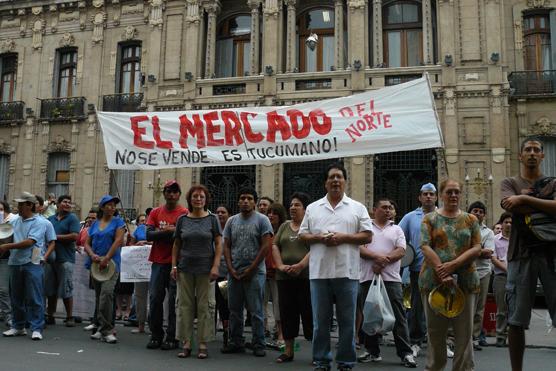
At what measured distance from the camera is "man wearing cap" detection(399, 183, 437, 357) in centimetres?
702

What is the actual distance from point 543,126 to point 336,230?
50.1 ft

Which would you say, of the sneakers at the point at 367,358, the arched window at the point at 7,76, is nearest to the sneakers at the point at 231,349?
the sneakers at the point at 367,358

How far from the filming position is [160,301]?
23.8 ft

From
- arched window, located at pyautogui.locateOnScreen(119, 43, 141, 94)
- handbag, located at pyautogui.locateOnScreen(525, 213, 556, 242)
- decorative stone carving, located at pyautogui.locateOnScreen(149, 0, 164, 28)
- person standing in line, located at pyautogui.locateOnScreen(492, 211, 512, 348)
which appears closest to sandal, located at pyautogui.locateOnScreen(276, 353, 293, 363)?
handbag, located at pyautogui.locateOnScreen(525, 213, 556, 242)

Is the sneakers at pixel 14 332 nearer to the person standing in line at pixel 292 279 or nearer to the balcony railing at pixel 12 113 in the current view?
the person standing in line at pixel 292 279

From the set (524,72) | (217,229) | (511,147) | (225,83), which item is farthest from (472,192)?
(217,229)

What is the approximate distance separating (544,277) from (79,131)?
21084 millimetres

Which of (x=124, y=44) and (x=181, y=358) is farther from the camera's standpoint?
(x=124, y=44)

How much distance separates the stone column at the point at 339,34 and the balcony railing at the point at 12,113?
45.6 ft

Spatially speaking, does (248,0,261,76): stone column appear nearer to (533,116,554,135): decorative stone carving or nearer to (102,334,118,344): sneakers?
(533,116,554,135): decorative stone carving

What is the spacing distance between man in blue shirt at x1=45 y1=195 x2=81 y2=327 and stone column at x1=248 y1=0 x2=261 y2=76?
12.0 meters

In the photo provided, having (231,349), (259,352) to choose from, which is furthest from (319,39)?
(259,352)

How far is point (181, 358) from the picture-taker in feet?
21.6

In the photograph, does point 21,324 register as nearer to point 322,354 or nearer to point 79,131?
point 322,354
